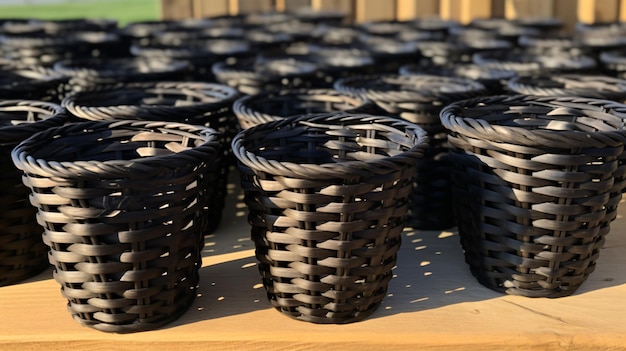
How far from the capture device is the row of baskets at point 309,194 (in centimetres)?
125

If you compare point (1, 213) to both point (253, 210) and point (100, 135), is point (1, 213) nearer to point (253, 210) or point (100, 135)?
point (100, 135)

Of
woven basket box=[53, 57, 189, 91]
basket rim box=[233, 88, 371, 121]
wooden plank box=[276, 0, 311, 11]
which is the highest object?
wooden plank box=[276, 0, 311, 11]

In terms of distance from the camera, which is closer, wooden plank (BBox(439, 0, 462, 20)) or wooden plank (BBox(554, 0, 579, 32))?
wooden plank (BBox(554, 0, 579, 32))

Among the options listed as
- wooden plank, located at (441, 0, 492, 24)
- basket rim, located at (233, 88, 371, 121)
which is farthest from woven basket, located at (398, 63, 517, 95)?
wooden plank, located at (441, 0, 492, 24)

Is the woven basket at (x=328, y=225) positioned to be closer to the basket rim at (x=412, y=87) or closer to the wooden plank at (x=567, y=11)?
the basket rim at (x=412, y=87)

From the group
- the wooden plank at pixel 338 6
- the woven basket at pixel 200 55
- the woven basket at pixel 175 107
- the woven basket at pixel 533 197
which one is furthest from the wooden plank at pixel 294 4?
the woven basket at pixel 533 197

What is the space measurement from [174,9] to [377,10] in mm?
1302

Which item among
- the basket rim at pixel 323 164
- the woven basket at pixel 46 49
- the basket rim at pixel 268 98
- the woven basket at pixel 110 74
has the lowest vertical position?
the basket rim at pixel 323 164

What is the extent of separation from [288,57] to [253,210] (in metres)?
1.48

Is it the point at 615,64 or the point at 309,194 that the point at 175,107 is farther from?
the point at 615,64

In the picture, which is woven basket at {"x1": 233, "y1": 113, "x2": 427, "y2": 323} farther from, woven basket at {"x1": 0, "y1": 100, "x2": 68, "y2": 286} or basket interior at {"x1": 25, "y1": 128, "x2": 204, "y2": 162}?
woven basket at {"x1": 0, "y1": 100, "x2": 68, "y2": 286}

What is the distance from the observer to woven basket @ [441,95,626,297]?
132 centimetres

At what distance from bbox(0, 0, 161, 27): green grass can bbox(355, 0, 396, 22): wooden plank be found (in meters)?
3.27

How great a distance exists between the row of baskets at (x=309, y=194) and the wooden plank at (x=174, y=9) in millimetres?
2898
